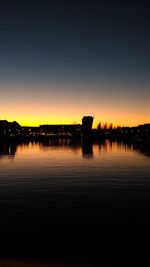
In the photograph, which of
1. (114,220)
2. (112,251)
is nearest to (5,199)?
(114,220)

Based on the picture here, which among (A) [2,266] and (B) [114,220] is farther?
(B) [114,220]

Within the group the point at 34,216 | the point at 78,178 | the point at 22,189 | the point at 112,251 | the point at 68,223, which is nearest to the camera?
the point at 112,251

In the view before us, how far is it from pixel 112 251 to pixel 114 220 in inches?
197

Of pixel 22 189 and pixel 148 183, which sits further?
pixel 148 183

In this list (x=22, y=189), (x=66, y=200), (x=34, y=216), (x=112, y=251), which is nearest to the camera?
(x=112, y=251)

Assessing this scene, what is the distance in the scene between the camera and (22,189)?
2933cm

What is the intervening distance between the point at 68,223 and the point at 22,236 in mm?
3075

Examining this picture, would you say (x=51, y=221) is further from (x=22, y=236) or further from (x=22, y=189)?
(x=22, y=189)

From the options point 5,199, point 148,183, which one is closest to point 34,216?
point 5,199

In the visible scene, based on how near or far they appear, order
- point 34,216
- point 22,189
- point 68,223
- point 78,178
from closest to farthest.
A: point 68,223 < point 34,216 < point 22,189 < point 78,178

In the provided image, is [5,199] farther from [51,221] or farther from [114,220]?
[114,220]

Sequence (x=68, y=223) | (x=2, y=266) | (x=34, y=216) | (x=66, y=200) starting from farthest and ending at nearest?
(x=66, y=200)
(x=34, y=216)
(x=68, y=223)
(x=2, y=266)

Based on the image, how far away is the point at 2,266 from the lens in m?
11.5

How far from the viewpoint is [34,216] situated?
19188 mm
